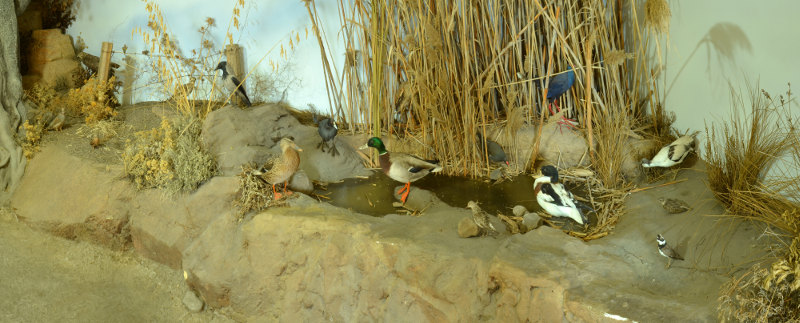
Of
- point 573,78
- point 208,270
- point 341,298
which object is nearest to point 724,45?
→ point 573,78

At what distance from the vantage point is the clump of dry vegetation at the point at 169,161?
3.94 meters

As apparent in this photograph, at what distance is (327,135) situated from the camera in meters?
4.33

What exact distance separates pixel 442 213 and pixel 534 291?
0.93 m

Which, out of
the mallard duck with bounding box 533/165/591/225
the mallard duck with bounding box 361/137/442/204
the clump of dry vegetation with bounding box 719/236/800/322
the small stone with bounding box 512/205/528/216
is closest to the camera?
the clump of dry vegetation with bounding box 719/236/800/322

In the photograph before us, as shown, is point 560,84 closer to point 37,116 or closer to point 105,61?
point 105,61

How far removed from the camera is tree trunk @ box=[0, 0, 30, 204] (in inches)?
181

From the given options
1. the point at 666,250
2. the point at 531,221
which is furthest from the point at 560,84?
the point at 666,250

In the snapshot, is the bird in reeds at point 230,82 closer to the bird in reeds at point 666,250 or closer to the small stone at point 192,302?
the small stone at point 192,302

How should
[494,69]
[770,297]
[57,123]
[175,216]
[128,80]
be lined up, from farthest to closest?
[128,80] < [57,123] < [494,69] < [175,216] < [770,297]

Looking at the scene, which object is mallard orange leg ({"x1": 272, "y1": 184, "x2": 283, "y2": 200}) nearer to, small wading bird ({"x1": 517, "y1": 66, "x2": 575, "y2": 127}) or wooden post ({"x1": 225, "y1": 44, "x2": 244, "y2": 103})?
wooden post ({"x1": 225, "y1": 44, "x2": 244, "y2": 103})

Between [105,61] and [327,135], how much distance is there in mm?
2504

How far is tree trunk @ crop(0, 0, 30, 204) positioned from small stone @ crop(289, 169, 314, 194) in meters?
2.31

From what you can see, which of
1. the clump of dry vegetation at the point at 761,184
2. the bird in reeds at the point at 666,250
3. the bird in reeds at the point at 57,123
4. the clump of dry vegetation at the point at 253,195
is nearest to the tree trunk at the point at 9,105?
the bird in reeds at the point at 57,123

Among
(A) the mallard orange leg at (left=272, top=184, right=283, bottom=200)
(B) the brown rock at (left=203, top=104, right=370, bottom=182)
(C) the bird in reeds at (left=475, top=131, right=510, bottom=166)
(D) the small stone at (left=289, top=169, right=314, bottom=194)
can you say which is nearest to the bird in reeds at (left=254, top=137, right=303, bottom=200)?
(A) the mallard orange leg at (left=272, top=184, right=283, bottom=200)
